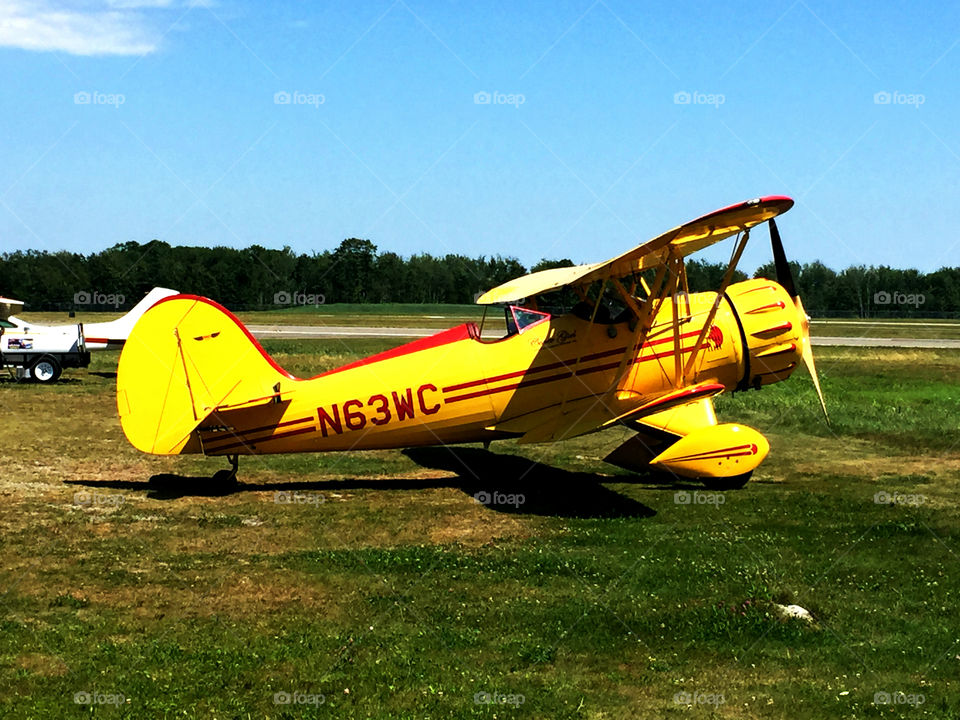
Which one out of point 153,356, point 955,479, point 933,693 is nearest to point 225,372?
point 153,356

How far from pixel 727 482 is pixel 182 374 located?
834cm

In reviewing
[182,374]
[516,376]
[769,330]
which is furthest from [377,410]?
[769,330]

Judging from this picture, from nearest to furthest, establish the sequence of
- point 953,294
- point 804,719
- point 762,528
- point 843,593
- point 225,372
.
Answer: point 804,719 → point 843,593 → point 762,528 → point 225,372 → point 953,294

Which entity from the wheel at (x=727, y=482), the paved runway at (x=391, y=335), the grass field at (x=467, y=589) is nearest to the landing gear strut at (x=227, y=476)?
the grass field at (x=467, y=589)

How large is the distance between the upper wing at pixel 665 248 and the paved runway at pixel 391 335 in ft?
120

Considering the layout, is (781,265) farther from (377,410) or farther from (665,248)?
(377,410)

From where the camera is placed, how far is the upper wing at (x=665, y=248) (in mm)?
12139

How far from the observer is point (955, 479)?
16094mm

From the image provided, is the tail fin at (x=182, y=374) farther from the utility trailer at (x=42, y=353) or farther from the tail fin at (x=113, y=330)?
the tail fin at (x=113, y=330)

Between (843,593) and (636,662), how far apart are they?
307 cm

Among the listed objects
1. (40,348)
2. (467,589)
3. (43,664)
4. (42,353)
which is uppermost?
(40,348)

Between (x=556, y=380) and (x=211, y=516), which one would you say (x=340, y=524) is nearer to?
(x=211, y=516)

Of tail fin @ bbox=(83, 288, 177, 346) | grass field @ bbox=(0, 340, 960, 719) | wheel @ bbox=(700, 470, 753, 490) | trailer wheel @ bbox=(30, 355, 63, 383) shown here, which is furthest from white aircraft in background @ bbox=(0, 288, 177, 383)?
wheel @ bbox=(700, 470, 753, 490)

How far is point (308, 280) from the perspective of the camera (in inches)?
3848
